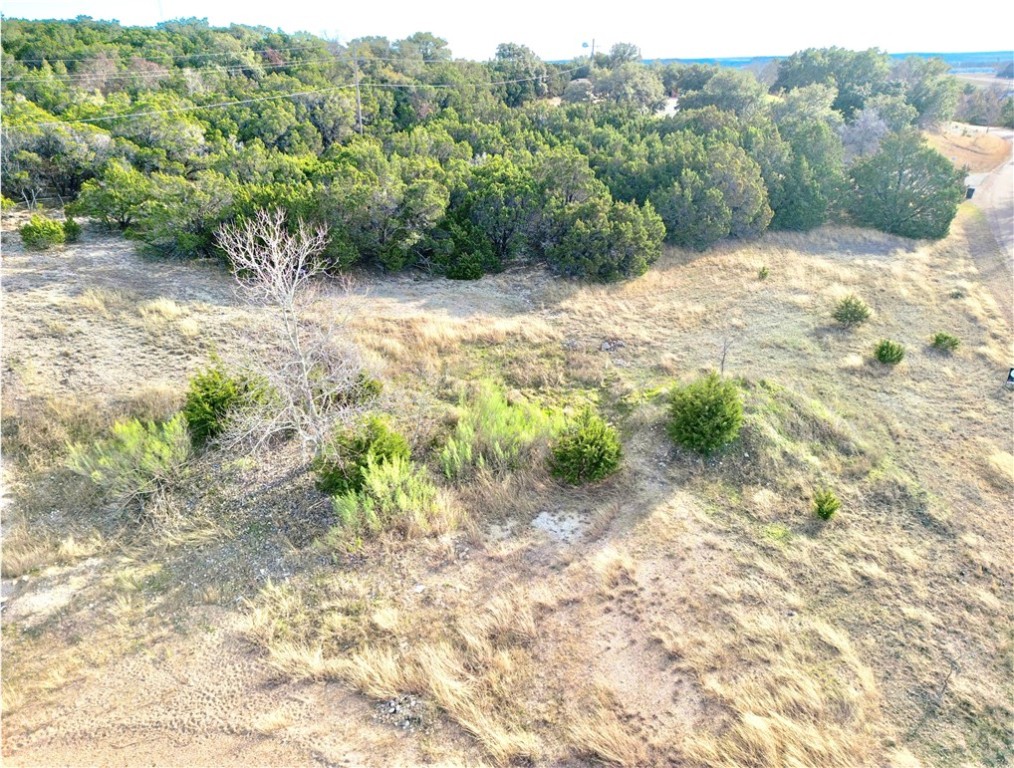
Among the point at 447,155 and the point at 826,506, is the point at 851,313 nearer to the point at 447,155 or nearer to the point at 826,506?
the point at 826,506

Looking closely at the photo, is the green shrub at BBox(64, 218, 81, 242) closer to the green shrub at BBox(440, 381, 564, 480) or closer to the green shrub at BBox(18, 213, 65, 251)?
the green shrub at BBox(18, 213, 65, 251)

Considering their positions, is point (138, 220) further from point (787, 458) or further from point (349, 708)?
point (787, 458)

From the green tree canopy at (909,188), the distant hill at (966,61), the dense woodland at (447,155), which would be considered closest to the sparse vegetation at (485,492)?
the dense woodland at (447,155)

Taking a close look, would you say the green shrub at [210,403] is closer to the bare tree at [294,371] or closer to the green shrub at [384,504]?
the bare tree at [294,371]

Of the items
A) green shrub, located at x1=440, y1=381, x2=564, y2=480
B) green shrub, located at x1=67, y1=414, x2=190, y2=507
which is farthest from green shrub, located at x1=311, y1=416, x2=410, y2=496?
green shrub, located at x1=67, y1=414, x2=190, y2=507

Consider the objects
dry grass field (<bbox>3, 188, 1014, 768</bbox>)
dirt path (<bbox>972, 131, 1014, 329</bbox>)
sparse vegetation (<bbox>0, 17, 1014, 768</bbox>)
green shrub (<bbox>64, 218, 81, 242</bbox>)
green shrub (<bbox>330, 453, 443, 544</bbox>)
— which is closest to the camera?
dry grass field (<bbox>3, 188, 1014, 768</bbox>)

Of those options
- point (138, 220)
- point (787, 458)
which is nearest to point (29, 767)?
point (787, 458)
